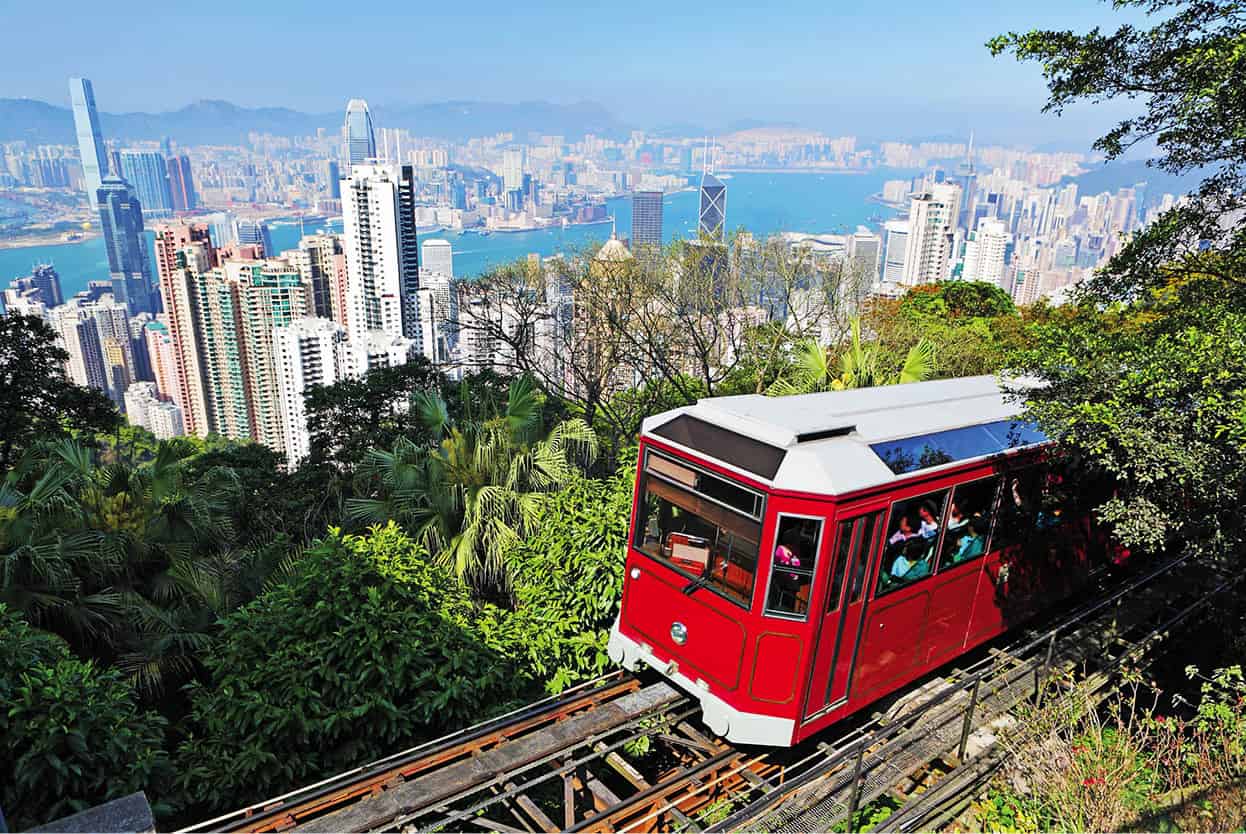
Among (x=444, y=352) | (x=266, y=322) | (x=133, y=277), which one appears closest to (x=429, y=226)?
(x=133, y=277)

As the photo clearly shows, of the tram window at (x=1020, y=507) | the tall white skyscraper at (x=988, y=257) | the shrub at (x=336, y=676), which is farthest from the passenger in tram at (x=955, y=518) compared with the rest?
the tall white skyscraper at (x=988, y=257)

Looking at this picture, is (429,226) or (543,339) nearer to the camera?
(543,339)

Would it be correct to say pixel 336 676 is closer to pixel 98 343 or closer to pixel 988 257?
pixel 988 257

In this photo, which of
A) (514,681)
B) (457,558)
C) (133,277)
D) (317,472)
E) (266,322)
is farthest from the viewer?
(133,277)

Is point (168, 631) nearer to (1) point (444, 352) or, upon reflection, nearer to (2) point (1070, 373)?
(2) point (1070, 373)

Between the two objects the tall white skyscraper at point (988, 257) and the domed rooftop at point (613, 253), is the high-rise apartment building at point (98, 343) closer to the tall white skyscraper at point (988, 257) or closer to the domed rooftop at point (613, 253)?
the domed rooftop at point (613, 253)

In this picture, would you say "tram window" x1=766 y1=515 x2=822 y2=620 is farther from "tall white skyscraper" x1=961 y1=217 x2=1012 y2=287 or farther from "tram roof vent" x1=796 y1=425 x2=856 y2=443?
"tall white skyscraper" x1=961 y1=217 x2=1012 y2=287
